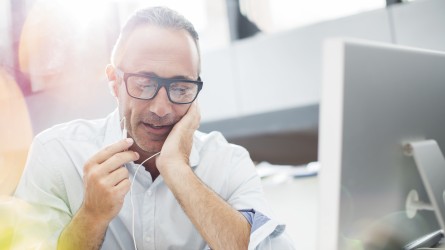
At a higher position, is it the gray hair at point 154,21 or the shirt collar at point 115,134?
the gray hair at point 154,21

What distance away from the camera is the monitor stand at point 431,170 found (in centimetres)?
76

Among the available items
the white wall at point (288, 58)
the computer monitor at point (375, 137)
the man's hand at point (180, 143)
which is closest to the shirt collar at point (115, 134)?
the man's hand at point (180, 143)

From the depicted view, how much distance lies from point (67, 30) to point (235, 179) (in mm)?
764

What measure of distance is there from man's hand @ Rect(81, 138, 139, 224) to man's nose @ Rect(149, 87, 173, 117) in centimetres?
16

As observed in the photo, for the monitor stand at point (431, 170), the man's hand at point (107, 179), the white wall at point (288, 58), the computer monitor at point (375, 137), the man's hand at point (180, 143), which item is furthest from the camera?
the white wall at point (288, 58)

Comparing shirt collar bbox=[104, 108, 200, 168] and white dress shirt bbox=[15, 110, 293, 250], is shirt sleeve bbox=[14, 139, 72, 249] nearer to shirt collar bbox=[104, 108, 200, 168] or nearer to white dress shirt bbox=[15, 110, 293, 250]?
white dress shirt bbox=[15, 110, 293, 250]

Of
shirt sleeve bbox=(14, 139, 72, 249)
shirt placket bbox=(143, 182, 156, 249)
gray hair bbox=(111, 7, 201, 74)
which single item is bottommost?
shirt placket bbox=(143, 182, 156, 249)

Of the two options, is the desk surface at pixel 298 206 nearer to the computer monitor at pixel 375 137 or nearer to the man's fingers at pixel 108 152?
the computer monitor at pixel 375 137

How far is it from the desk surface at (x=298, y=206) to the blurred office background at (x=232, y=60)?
0.01 meters

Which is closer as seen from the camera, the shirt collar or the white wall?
the shirt collar

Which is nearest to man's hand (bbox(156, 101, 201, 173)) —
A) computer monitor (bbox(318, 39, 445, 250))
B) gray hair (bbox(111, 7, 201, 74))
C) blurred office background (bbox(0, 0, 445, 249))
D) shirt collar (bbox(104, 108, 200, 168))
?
shirt collar (bbox(104, 108, 200, 168))

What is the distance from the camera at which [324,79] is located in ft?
2.01

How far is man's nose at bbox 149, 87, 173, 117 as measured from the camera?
1.08 m

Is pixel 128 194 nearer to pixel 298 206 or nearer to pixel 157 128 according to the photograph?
pixel 157 128
